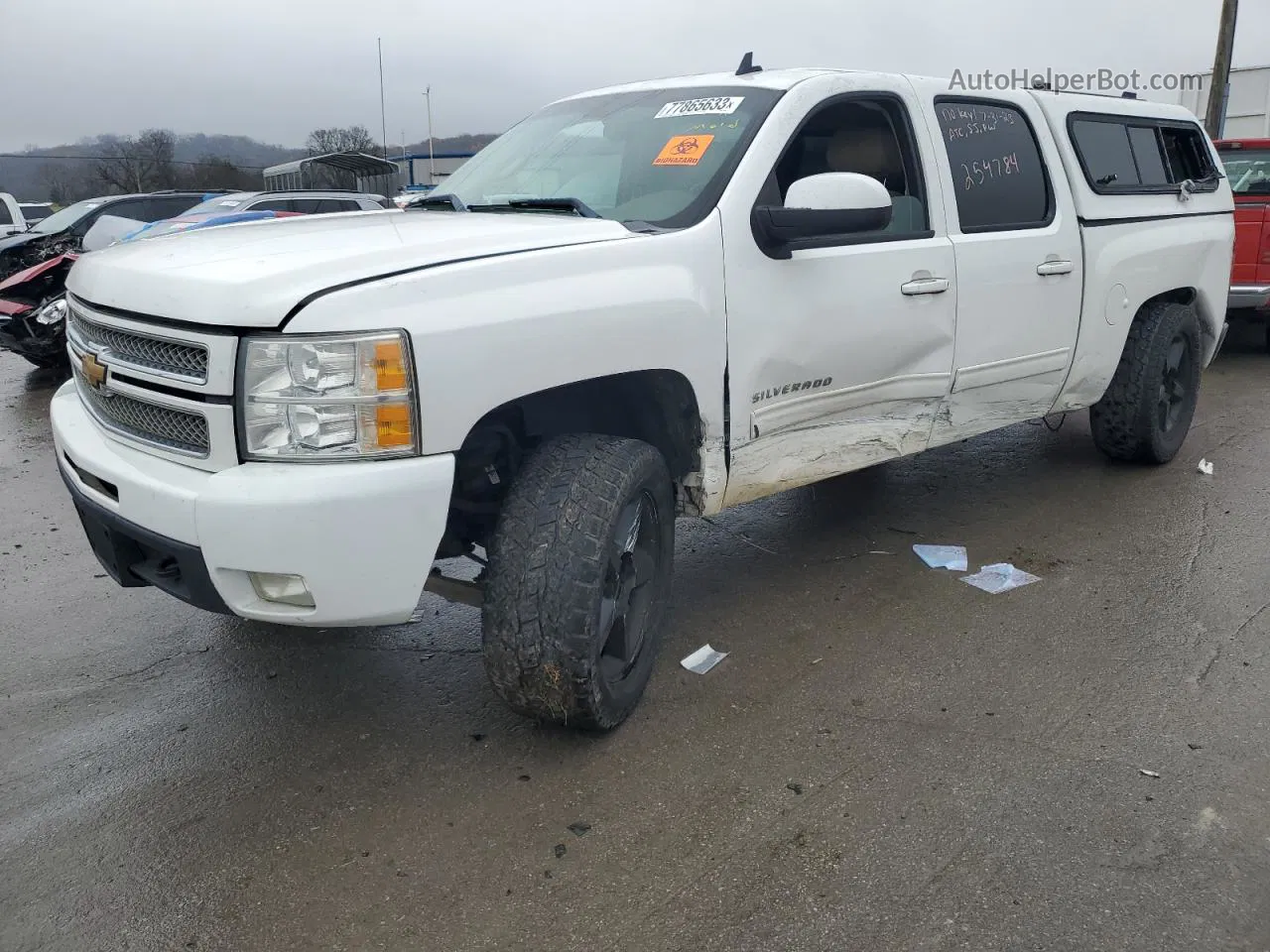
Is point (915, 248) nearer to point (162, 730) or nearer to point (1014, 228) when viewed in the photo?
point (1014, 228)

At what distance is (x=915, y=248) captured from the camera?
383 cm

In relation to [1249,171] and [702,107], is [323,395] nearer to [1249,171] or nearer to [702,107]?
[702,107]

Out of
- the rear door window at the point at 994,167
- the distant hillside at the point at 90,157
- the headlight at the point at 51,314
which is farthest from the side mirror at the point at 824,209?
the distant hillside at the point at 90,157

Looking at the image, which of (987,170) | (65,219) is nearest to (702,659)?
(987,170)

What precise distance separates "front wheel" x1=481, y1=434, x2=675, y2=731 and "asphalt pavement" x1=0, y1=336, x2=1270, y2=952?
9.6 inches

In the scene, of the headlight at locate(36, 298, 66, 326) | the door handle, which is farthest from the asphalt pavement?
the headlight at locate(36, 298, 66, 326)

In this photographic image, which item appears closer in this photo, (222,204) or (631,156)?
(631,156)

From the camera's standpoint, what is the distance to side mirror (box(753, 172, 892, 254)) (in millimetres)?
3217

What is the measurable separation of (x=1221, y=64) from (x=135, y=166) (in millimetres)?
30369

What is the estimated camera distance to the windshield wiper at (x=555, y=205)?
334cm

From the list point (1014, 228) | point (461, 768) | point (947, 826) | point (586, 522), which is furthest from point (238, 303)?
point (1014, 228)

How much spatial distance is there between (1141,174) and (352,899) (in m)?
4.93

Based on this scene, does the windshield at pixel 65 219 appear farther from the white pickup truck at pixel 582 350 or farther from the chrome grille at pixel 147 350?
the chrome grille at pixel 147 350

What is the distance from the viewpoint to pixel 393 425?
96.0 inches
